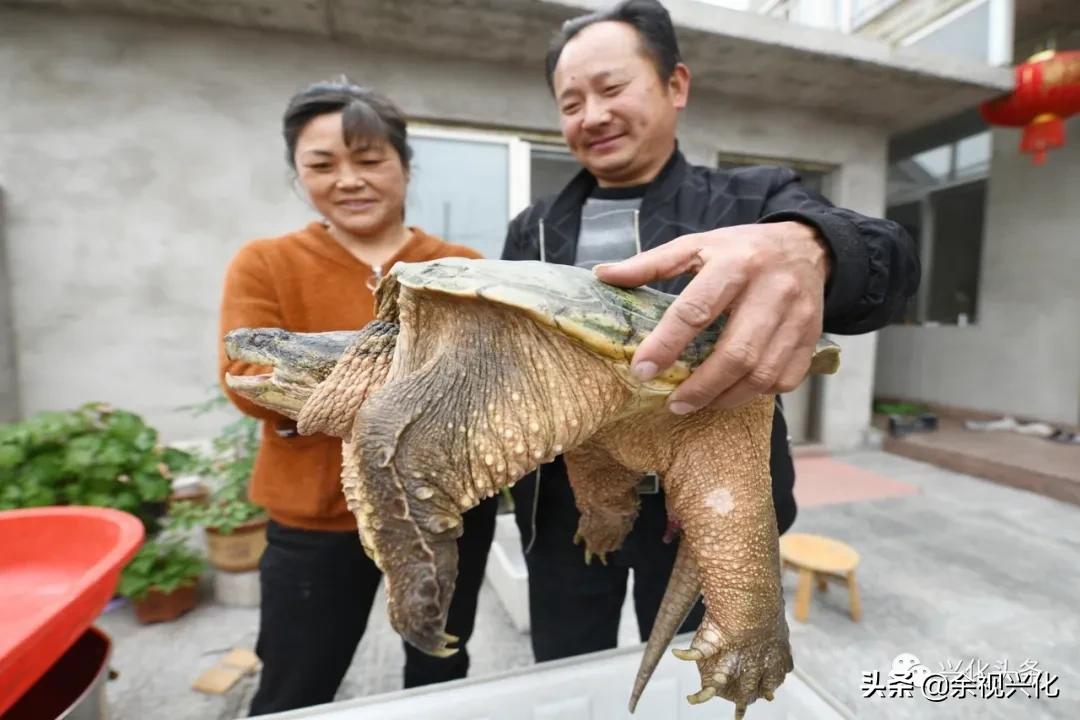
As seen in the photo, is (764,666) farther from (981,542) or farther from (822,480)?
(822,480)

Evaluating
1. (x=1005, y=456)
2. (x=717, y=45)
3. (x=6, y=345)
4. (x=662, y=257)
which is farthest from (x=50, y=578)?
(x=1005, y=456)

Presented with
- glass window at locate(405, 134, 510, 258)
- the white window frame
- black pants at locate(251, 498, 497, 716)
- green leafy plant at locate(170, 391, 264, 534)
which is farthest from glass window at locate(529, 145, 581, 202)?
black pants at locate(251, 498, 497, 716)

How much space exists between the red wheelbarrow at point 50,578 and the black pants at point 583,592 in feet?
3.43

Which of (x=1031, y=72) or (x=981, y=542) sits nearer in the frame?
(x=981, y=542)

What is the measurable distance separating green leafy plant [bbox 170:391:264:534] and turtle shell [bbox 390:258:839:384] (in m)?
2.37

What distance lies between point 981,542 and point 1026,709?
167 centimetres

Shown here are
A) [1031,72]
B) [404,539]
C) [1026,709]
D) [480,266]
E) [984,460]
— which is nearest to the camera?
[404,539]

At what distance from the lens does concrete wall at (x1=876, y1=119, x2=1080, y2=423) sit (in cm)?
537

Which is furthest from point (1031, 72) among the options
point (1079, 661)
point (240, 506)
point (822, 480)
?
point (240, 506)

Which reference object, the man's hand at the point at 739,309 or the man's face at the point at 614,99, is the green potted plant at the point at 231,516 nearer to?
the man's face at the point at 614,99

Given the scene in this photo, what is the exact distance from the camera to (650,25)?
102 centimetres

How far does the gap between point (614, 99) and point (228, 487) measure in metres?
2.69

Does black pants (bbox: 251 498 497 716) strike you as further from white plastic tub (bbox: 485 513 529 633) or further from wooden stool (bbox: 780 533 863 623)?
wooden stool (bbox: 780 533 863 623)

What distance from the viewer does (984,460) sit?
14.4 feet
